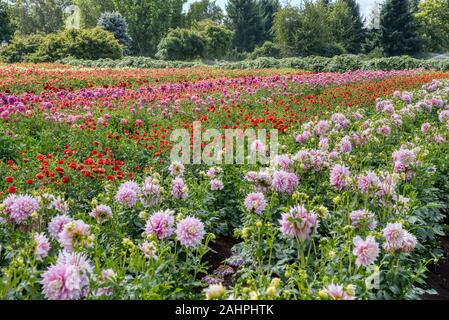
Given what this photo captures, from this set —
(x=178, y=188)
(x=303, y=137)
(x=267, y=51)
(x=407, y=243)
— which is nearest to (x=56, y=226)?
(x=178, y=188)

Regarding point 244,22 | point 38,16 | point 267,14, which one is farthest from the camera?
point 38,16

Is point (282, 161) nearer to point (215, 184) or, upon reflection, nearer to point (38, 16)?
point (215, 184)

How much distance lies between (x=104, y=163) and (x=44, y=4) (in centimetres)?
5960

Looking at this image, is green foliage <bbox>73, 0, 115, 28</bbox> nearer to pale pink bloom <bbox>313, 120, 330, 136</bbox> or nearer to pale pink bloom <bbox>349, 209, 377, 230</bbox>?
pale pink bloom <bbox>313, 120, 330, 136</bbox>

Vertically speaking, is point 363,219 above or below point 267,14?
below

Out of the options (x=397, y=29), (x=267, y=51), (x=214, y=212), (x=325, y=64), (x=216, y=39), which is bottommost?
(x=214, y=212)

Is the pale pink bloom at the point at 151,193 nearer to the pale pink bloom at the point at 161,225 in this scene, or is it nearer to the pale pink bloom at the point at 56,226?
the pale pink bloom at the point at 161,225

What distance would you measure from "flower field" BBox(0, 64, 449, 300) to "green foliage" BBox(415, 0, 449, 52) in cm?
4403

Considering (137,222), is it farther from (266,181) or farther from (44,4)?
(44,4)

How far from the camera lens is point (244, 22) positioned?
51.3 meters

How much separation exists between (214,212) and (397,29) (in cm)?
4220

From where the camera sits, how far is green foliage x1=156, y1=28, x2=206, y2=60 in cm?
3691

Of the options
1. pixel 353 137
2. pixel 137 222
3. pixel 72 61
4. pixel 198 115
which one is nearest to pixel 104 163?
pixel 137 222

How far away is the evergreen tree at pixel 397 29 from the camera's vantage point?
4081 centimetres
